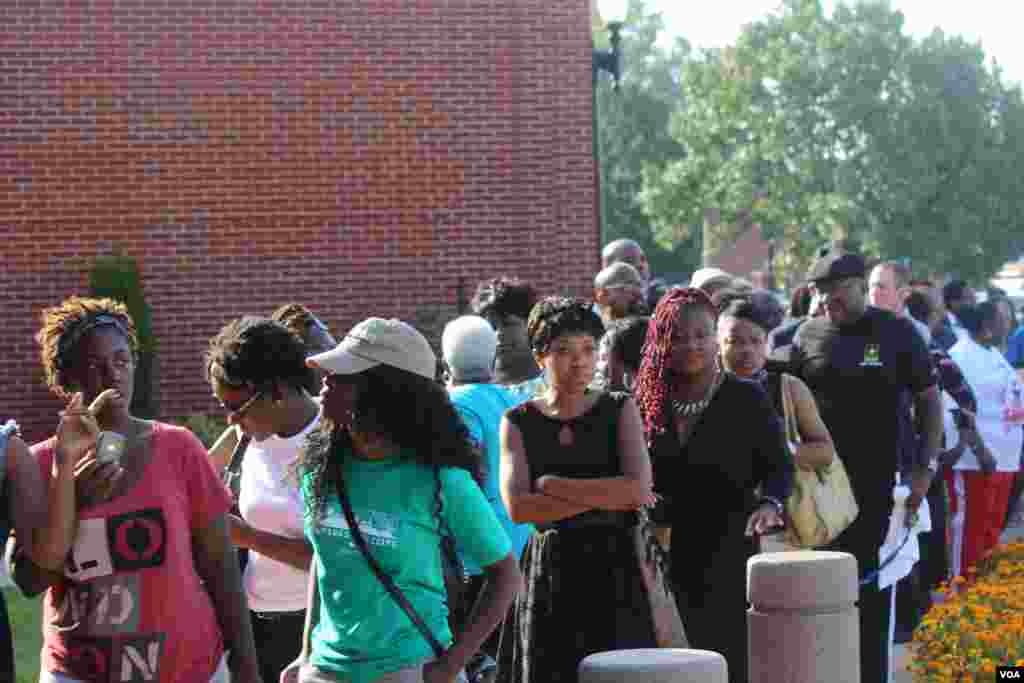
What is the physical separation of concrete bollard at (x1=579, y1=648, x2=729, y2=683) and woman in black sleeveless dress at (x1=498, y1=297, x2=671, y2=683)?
580 millimetres

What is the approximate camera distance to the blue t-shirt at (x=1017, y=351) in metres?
15.6

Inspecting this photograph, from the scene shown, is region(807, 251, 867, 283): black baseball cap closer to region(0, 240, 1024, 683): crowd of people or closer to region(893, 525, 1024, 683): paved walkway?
region(0, 240, 1024, 683): crowd of people

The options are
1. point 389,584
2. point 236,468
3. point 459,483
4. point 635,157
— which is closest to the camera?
point 389,584

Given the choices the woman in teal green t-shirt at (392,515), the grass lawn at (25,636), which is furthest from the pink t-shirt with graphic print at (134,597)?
the grass lawn at (25,636)

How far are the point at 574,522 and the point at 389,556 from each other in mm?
1471

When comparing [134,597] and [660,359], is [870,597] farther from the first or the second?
[134,597]

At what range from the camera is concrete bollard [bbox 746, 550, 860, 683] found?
669 centimetres

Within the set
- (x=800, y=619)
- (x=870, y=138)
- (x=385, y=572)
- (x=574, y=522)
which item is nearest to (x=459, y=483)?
(x=385, y=572)

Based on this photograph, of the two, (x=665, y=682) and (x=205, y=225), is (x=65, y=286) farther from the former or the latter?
(x=665, y=682)

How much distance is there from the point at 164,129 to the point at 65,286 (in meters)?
1.53

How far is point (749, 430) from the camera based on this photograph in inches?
265

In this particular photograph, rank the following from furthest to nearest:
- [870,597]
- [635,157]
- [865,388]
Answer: [635,157]
[865,388]
[870,597]

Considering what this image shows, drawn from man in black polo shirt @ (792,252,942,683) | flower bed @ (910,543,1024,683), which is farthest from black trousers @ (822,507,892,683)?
flower bed @ (910,543,1024,683)

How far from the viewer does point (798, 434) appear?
25.3 feet
